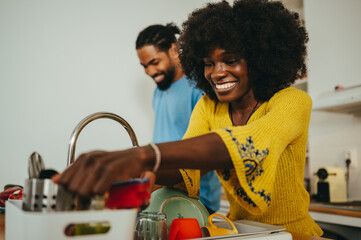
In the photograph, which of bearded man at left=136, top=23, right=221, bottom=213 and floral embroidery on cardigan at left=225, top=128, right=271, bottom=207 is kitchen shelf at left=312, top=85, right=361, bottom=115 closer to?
bearded man at left=136, top=23, right=221, bottom=213

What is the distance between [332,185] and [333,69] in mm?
761

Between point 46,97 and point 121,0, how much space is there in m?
0.97

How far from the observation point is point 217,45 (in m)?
1.06

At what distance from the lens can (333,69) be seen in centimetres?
218

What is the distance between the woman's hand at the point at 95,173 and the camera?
0.49 m

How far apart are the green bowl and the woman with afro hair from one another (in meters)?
0.04

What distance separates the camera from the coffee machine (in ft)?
6.61

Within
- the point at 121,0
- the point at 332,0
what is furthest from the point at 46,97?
the point at 332,0

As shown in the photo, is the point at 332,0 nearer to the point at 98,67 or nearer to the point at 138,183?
the point at 98,67

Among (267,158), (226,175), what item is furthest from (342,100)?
(267,158)

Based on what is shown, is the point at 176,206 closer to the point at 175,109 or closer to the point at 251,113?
the point at 251,113

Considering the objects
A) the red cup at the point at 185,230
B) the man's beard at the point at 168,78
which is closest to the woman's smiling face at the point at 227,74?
the red cup at the point at 185,230

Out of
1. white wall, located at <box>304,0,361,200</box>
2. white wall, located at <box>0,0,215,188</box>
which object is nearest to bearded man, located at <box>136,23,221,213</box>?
white wall, located at <box>0,0,215,188</box>

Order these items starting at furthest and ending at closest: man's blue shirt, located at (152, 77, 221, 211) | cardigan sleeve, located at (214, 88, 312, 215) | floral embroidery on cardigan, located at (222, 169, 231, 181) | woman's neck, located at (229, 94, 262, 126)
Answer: man's blue shirt, located at (152, 77, 221, 211) < woman's neck, located at (229, 94, 262, 126) < floral embroidery on cardigan, located at (222, 169, 231, 181) < cardigan sleeve, located at (214, 88, 312, 215)
